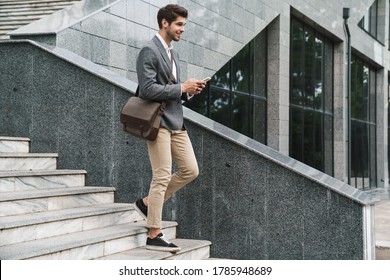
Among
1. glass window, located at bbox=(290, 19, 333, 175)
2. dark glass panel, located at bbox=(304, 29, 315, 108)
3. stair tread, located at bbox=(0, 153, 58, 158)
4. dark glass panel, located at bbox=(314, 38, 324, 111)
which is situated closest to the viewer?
stair tread, located at bbox=(0, 153, 58, 158)

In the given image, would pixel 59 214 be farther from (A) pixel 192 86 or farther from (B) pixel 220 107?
(B) pixel 220 107

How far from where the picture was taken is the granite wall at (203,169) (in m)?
6.49

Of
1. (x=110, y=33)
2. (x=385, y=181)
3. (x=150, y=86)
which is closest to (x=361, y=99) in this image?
(x=385, y=181)

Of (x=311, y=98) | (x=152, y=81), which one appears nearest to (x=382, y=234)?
(x=152, y=81)

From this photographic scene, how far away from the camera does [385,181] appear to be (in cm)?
2791

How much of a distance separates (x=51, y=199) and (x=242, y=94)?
374 inches

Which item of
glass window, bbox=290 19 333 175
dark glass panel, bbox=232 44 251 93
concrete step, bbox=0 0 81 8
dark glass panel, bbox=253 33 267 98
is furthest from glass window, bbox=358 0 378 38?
concrete step, bbox=0 0 81 8

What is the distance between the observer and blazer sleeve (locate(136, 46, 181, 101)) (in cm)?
558

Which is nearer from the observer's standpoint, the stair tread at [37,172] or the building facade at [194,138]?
the stair tread at [37,172]

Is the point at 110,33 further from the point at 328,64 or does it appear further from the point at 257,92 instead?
the point at 328,64

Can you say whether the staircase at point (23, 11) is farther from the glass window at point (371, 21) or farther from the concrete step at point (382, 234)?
the glass window at point (371, 21)

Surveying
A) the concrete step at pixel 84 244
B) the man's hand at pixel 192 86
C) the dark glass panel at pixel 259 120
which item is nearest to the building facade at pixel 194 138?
the concrete step at pixel 84 244

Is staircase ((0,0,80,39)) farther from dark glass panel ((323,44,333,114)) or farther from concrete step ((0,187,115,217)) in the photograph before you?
dark glass panel ((323,44,333,114))

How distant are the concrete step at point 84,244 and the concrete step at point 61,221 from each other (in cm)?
7
